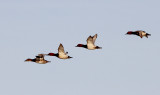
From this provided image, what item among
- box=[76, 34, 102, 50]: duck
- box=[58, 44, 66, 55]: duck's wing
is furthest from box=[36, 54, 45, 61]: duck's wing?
box=[76, 34, 102, 50]: duck

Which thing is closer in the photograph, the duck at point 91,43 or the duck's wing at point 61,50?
the duck's wing at point 61,50

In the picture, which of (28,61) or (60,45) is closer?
(60,45)

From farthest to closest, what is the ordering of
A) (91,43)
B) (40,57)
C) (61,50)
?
(40,57) → (91,43) → (61,50)

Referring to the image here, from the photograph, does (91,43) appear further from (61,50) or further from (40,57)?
(40,57)

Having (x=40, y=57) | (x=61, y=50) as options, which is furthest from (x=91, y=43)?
(x=40, y=57)

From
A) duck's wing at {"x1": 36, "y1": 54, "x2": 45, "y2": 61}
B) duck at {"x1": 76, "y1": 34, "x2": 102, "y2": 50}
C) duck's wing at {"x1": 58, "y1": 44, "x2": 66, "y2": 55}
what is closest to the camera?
duck's wing at {"x1": 58, "y1": 44, "x2": 66, "y2": 55}

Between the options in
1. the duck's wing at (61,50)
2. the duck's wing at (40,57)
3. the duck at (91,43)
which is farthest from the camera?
the duck's wing at (40,57)

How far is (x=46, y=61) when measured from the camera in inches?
3497

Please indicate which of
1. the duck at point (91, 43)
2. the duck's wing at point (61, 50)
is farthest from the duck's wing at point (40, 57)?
the duck at point (91, 43)

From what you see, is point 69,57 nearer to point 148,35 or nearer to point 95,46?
point 95,46

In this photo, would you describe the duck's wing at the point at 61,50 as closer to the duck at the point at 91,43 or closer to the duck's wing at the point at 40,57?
the duck at the point at 91,43

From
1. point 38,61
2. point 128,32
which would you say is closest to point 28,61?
point 38,61

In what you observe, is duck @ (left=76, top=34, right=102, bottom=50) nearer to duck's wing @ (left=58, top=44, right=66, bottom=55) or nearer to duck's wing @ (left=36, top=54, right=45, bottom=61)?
duck's wing @ (left=58, top=44, right=66, bottom=55)

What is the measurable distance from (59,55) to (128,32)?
15.4 meters
